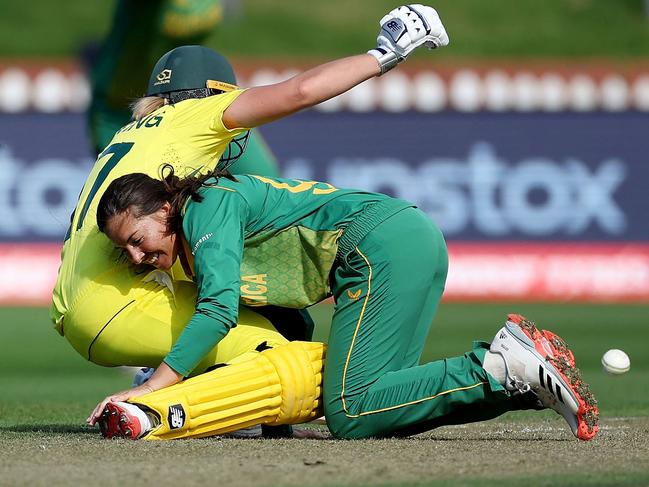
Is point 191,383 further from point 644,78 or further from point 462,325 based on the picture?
point 644,78

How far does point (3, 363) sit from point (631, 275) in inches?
386

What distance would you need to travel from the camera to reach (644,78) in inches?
721


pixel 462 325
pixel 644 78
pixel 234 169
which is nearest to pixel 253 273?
pixel 234 169

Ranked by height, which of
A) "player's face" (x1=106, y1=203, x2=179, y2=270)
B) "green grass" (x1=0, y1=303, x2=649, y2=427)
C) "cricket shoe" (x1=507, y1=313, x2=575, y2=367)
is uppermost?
"player's face" (x1=106, y1=203, x2=179, y2=270)

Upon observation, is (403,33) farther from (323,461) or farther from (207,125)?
(323,461)

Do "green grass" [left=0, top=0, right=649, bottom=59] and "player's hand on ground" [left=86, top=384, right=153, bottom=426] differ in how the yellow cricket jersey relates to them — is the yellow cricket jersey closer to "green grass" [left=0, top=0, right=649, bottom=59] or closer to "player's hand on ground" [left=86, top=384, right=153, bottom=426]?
"player's hand on ground" [left=86, top=384, right=153, bottom=426]

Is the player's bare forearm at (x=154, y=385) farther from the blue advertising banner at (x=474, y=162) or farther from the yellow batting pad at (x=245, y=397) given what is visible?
the blue advertising banner at (x=474, y=162)

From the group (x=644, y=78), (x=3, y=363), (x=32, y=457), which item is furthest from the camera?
(x=644, y=78)

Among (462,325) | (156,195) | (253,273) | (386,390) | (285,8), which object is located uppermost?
(285,8)

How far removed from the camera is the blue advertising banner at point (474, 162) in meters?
17.0

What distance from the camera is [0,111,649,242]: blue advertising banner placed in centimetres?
1705

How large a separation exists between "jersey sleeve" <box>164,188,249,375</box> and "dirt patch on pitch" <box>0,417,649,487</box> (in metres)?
0.38

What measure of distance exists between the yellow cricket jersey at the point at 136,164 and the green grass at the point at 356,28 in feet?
53.9

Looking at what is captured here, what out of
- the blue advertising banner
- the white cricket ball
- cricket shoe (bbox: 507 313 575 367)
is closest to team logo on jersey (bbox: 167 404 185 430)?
cricket shoe (bbox: 507 313 575 367)
